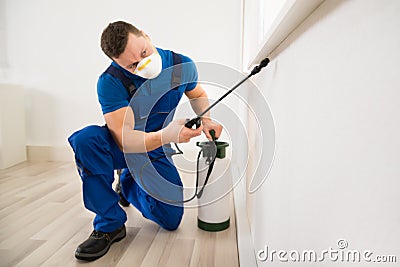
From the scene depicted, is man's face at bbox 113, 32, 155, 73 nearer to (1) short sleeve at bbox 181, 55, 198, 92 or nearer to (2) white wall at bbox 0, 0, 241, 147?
(1) short sleeve at bbox 181, 55, 198, 92

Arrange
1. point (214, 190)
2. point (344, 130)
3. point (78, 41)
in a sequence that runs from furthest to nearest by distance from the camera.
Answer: point (78, 41), point (214, 190), point (344, 130)

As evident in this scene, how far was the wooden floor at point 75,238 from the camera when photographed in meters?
1.17

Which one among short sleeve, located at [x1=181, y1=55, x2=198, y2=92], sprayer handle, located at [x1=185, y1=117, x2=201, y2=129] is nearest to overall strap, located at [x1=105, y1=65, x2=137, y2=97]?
short sleeve, located at [x1=181, y1=55, x2=198, y2=92]

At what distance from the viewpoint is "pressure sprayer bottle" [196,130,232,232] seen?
52.1 inches

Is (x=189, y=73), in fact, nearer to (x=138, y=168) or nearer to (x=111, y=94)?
(x=111, y=94)

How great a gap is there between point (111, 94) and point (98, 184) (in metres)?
0.33

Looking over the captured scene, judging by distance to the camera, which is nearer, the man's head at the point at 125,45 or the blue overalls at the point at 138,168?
the man's head at the point at 125,45

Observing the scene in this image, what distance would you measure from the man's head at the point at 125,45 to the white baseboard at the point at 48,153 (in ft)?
5.68

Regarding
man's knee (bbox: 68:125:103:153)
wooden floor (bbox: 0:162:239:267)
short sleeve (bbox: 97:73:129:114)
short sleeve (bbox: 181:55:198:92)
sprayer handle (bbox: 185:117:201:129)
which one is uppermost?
short sleeve (bbox: 181:55:198:92)

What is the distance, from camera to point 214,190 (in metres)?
1.43

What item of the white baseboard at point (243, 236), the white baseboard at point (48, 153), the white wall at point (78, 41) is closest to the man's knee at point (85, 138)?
the white baseboard at point (243, 236)

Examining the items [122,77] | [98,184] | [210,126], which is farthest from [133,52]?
[98,184]

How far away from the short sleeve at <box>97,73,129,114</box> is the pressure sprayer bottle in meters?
0.34

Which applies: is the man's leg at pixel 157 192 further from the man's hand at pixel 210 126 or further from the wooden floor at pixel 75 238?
the man's hand at pixel 210 126
